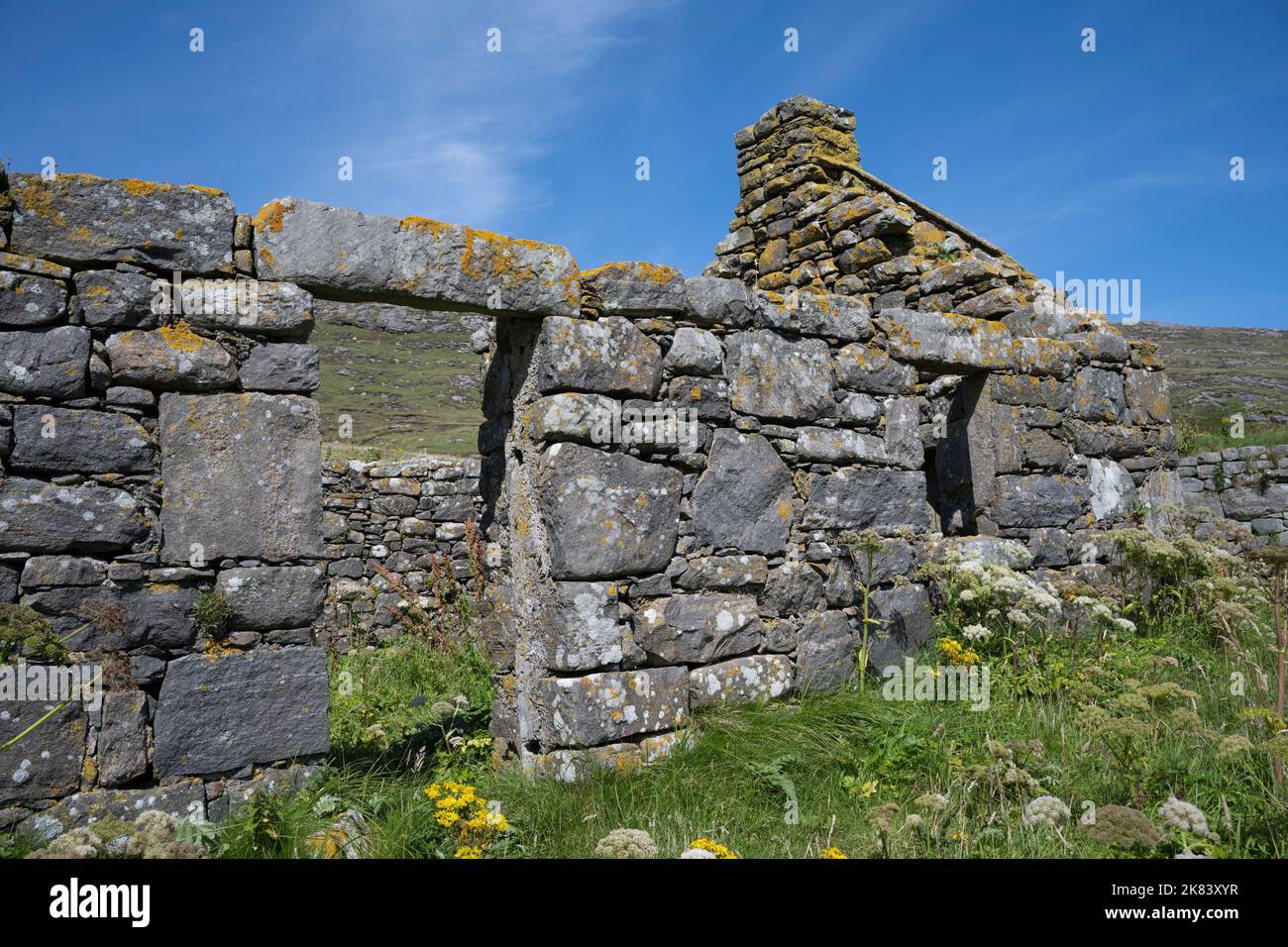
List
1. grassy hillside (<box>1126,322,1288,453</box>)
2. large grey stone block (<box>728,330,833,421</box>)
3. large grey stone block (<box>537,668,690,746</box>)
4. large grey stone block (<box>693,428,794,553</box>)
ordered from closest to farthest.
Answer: large grey stone block (<box>537,668,690,746</box>) < large grey stone block (<box>693,428,794,553</box>) < large grey stone block (<box>728,330,833,421</box>) < grassy hillside (<box>1126,322,1288,453</box>)

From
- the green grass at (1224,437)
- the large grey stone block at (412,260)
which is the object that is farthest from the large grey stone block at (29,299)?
the green grass at (1224,437)

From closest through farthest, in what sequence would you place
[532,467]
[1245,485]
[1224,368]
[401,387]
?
[532,467], [1245,485], [1224,368], [401,387]

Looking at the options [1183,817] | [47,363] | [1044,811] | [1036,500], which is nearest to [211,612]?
[47,363]

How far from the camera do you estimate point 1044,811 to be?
3.06 metres

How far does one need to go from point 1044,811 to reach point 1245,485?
32.2 feet

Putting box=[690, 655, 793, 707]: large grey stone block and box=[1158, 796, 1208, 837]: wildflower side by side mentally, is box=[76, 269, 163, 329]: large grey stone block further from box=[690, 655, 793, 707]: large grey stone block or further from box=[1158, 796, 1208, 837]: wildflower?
box=[1158, 796, 1208, 837]: wildflower

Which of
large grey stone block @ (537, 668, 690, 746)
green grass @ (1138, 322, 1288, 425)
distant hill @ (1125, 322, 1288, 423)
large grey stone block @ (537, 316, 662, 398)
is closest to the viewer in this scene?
large grey stone block @ (537, 668, 690, 746)

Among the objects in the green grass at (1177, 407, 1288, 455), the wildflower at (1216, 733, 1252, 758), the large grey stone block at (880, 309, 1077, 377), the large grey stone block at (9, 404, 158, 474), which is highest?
the large grey stone block at (880, 309, 1077, 377)

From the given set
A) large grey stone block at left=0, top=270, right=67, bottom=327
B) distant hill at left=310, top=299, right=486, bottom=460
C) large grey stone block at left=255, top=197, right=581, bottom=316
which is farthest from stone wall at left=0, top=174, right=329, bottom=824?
distant hill at left=310, top=299, right=486, bottom=460

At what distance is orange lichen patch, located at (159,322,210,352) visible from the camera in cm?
331

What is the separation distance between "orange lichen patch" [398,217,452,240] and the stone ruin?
0.04 ft

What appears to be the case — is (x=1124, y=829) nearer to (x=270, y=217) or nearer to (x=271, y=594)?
(x=271, y=594)

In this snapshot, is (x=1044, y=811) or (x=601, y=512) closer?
(x=1044, y=811)
